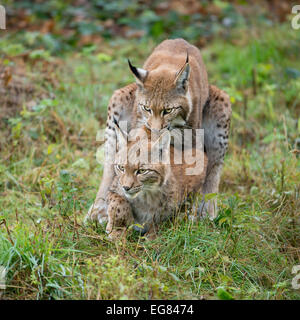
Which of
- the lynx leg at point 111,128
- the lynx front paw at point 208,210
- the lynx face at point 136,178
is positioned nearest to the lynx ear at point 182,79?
the lynx leg at point 111,128

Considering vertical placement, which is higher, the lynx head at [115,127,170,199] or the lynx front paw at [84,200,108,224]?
the lynx head at [115,127,170,199]

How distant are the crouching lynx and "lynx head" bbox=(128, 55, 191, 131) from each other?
0.44 meters

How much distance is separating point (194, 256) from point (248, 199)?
174cm

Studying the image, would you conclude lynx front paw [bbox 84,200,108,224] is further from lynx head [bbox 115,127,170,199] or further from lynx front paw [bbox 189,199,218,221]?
lynx front paw [bbox 189,199,218,221]

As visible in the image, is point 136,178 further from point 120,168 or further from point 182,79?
point 182,79

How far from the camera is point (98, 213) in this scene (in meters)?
A: 5.80

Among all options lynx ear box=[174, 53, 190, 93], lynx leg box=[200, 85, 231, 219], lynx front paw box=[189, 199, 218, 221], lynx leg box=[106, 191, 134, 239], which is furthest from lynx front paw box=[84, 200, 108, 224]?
lynx ear box=[174, 53, 190, 93]

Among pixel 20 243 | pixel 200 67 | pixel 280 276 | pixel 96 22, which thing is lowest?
pixel 280 276

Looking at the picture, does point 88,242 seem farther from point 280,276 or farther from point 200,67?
point 200,67

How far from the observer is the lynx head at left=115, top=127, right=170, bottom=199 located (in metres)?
5.14

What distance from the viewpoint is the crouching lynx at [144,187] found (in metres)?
5.18

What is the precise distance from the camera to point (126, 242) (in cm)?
511

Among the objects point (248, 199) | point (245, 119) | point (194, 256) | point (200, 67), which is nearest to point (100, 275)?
point (194, 256)

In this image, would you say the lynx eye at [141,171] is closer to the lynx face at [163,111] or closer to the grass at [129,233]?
the grass at [129,233]
